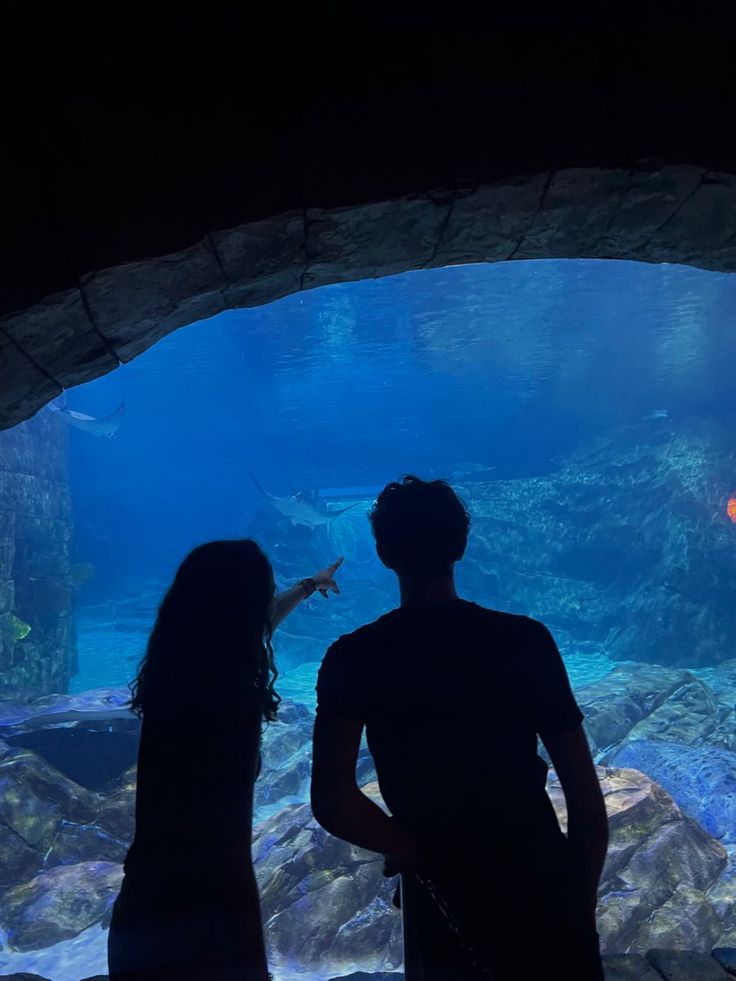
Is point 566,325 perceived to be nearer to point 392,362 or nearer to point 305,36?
point 392,362

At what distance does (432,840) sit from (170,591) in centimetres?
123

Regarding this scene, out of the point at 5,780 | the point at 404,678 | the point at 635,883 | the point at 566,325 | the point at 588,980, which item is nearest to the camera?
the point at 588,980

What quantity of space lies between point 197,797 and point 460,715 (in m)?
0.86

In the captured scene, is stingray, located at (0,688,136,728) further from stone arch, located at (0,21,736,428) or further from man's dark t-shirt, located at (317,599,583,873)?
man's dark t-shirt, located at (317,599,583,873)

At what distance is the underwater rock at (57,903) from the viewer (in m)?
7.00

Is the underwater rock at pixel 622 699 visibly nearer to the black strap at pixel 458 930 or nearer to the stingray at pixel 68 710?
the stingray at pixel 68 710

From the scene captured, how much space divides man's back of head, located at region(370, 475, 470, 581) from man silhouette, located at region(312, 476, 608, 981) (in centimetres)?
17

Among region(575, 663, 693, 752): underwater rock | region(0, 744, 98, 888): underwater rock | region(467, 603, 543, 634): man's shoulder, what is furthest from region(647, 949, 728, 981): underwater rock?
region(575, 663, 693, 752): underwater rock

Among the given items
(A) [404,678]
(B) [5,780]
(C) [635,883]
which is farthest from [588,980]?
(B) [5,780]

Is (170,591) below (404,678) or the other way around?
the other way around

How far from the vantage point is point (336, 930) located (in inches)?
246

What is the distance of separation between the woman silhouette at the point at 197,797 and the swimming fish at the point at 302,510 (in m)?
33.3

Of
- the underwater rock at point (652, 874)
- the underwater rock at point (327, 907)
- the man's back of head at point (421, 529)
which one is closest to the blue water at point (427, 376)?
the underwater rock at point (652, 874)

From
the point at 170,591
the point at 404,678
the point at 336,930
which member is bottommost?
the point at 336,930
